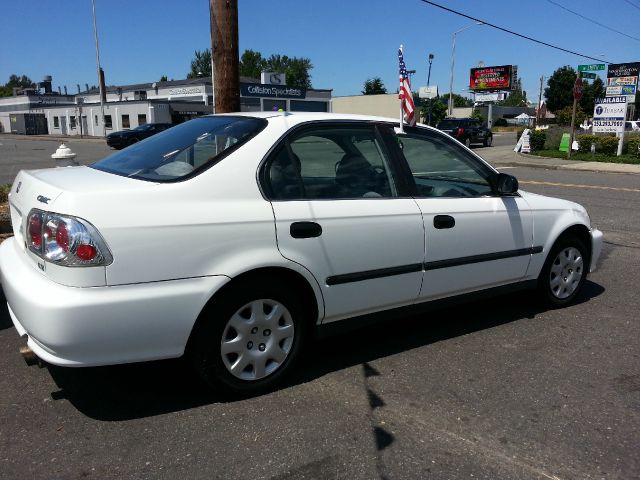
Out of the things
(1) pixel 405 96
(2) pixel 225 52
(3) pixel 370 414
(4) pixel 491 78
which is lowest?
(3) pixel 370 414

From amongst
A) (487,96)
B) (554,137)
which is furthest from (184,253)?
(487,96)

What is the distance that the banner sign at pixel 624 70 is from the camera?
889 inches

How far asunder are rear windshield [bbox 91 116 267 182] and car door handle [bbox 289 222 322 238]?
58cm

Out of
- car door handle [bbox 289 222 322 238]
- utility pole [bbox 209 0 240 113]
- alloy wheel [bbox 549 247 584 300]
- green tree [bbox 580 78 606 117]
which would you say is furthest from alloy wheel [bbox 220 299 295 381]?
green tree [bbox 580 78 606 117]

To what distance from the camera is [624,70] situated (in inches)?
905

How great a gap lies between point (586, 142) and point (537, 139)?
2623 mm

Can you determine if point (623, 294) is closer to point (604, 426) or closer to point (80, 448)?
point (604, 426)

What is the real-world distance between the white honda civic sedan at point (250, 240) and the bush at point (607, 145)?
72.9 feet

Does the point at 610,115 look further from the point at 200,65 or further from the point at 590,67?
the point at 200,65

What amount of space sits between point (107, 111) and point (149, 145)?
172 feet

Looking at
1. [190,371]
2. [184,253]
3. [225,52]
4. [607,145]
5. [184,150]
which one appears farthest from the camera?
[607,145]

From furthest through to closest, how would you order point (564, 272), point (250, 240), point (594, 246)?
1. point (594, 246)
2. point (564, 272)
3. point (250, 240)

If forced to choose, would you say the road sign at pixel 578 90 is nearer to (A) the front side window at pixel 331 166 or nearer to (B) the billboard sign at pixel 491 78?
(A) the front side window at pixel 331 166

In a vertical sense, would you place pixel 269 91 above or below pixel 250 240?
above
